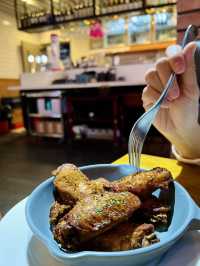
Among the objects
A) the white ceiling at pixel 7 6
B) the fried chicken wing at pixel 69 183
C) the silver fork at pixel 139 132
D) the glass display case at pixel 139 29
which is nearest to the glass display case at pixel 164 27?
the glass display case at pixel 139 29

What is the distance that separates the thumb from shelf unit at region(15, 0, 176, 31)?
3009 millimetres

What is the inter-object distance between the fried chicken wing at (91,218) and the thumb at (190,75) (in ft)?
1.08

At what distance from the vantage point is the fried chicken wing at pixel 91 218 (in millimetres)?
230

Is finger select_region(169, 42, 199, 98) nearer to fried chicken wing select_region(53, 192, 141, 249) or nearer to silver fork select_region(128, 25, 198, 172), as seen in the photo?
silver fork select_region(128, 25, 198, 172)

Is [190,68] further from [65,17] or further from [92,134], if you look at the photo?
[65,17]

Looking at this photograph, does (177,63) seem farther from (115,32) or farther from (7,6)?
(7,6)

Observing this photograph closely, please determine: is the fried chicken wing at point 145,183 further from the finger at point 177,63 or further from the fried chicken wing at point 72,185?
the finger at point 177,63

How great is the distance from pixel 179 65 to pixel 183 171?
0.75ft

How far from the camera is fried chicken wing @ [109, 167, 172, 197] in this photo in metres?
0.30

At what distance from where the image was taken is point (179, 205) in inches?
12.1

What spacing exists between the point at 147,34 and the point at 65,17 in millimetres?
1792

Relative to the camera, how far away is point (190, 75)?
20.5 inches

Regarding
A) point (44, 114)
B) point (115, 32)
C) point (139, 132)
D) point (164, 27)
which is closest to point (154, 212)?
point (139, 132)

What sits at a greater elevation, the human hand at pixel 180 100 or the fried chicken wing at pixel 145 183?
the human hand at pixel 180 100
